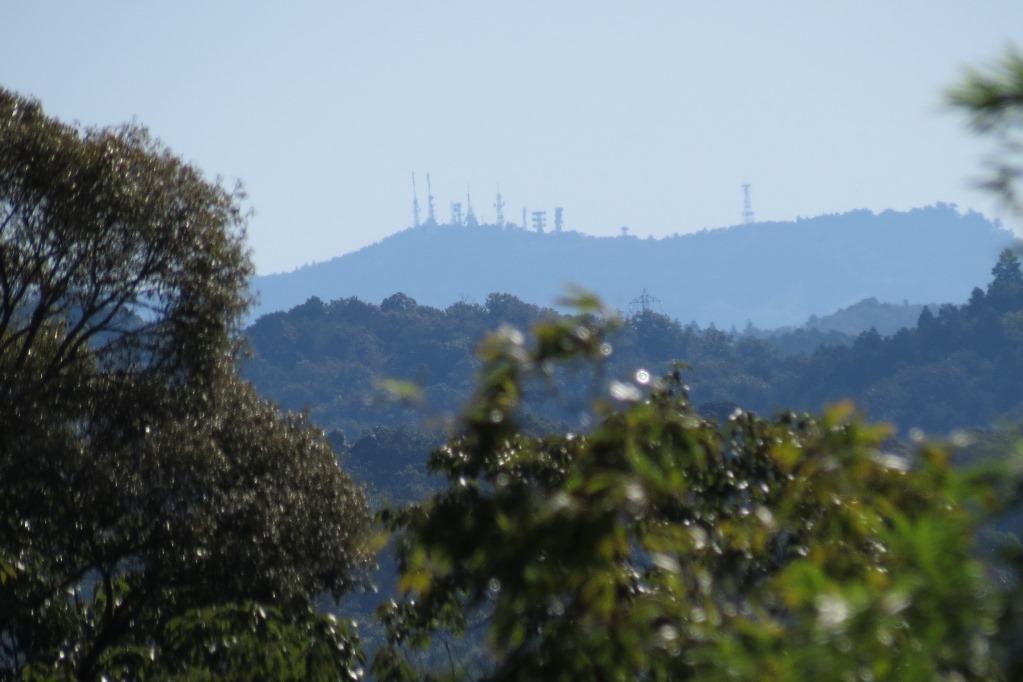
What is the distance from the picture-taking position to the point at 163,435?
48.0ft

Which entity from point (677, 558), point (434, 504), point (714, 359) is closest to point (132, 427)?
point (434, 504)

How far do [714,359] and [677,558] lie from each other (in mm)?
100386

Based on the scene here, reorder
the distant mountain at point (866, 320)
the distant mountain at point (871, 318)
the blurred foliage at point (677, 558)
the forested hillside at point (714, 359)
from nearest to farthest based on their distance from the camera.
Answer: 1. the blurred foliage at point (677, 558)
2. the forested hillside at point (714, 359)
3. the distant mountain at point (866, 320)
4. the distant mountain at point (871, 318)

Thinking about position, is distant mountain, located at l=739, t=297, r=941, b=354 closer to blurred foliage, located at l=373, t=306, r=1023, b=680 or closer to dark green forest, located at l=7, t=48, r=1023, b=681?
dark green forest, located at l=7, t=48, r=1023, b=681

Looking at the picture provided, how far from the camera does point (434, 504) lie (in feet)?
13.7

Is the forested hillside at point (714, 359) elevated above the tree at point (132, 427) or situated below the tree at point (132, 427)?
below

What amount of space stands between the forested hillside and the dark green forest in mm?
64878

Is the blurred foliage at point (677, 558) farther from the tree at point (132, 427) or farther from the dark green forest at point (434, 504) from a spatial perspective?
the tree at point (132, 427)

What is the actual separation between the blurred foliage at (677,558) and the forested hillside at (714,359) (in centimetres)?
7613

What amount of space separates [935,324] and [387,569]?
161ft

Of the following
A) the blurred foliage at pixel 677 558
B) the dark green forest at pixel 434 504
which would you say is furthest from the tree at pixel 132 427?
the blurred foliage at pixel 677 558

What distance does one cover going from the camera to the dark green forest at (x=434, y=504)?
2.18 m

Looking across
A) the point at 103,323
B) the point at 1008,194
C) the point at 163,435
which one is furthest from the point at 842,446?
the point at 103,323

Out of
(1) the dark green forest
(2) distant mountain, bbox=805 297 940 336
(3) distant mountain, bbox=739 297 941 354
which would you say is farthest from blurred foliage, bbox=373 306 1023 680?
(2) distant mountain, bbox=805 297 940 336
